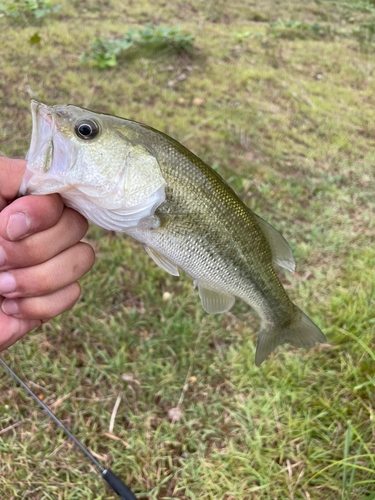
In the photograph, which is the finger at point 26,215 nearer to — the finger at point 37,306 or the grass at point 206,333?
the finger at point 37,306

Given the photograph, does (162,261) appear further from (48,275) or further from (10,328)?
(10,328)

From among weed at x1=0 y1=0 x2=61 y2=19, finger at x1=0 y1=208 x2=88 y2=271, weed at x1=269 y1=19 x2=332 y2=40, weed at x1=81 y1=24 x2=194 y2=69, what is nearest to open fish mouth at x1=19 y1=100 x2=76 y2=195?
finger at x1=0 y1=208 x2=88 y2=271

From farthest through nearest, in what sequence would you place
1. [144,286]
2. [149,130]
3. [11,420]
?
[144,286]
[11,420]
[149,130]

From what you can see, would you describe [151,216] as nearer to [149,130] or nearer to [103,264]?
[149,130]

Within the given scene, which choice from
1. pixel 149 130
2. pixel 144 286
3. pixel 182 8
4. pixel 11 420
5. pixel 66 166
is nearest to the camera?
pixel 66 166

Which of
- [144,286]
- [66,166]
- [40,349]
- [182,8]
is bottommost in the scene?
[40,349]

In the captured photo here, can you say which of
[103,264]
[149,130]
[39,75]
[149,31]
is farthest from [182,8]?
[149,130]
